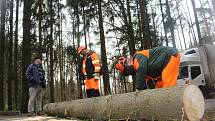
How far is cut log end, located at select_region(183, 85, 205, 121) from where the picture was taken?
4.08 meters

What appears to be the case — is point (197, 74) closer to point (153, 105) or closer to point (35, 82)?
point (35, 82)

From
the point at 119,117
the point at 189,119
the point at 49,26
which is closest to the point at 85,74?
the point at 119,117

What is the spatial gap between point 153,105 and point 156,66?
1.96m

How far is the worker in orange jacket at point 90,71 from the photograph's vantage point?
834cm

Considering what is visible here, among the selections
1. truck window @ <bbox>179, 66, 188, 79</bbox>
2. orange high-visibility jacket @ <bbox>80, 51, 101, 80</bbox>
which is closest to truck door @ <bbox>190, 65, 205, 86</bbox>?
truck window @ <bbox>179, 66, 188, 79</bbox>

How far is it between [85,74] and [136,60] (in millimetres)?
2606

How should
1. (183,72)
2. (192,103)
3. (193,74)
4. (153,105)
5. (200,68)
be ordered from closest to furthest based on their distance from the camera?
(192,103)
(153,105)
(193,74)
(200,68)
(183,72)

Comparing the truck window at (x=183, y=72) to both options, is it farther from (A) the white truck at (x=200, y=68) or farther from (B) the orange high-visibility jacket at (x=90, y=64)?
(B) the orange high-visibility jacket at (x=90, y=64)

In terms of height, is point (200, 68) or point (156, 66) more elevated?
point (200, 68)

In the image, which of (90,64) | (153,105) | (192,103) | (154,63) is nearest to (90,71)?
(90,64)

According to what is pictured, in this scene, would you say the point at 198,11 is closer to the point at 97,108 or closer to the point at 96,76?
the point at 96,76

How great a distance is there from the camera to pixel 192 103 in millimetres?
4141

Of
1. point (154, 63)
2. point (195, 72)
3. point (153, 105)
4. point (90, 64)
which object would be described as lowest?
point (153, 105)

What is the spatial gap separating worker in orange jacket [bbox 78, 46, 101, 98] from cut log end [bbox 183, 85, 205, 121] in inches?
170
